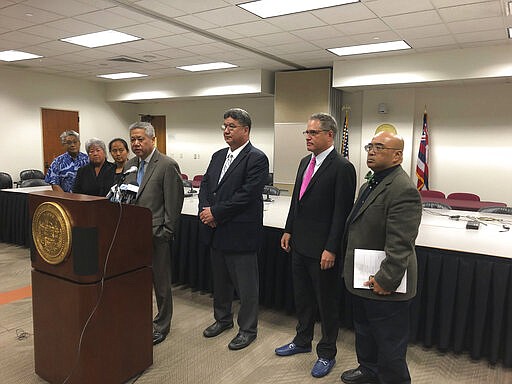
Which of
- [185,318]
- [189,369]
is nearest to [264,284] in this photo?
[185,318]

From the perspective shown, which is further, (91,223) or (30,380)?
(30,380)

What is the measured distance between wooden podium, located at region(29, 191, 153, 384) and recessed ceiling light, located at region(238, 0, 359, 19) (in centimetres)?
294

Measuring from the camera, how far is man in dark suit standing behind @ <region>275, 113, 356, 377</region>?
2.30m

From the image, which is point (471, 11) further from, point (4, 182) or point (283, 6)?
point (4, 182)

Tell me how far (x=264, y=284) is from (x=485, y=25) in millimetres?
4032

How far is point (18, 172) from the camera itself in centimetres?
845

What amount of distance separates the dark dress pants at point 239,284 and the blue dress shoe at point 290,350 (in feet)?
0.82

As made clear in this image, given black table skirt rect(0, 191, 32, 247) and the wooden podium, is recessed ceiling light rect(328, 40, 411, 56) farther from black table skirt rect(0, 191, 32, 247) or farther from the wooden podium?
black table skirt rect(0, 191, 32, 247)

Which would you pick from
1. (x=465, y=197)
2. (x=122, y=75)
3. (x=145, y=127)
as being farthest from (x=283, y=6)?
(x=122, y=75)

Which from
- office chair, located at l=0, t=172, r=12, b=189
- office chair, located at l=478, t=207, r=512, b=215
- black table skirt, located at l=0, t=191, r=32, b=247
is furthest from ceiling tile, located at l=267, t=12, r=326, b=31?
office chair, located at l=0, t=172, r=12, b=189

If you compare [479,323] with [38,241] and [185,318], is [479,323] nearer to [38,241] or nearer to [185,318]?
[185,318]

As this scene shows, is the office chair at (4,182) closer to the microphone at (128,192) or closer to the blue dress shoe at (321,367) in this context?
the microphone at (128,192)

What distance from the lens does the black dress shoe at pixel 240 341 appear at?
2.74 m

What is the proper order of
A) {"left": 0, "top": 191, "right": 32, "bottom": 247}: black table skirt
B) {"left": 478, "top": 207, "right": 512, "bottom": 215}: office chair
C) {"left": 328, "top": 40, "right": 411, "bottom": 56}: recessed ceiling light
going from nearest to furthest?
{"left": 478, "top": 207, "right": 512, "bottom": 215}: office chair
{"left": 0, "top": 191, "right": 32, "bottom": 247}: black table skirt
{"left": 328, "top": 40, "right": 411, "bottom": 56}: recessed ceiling light
